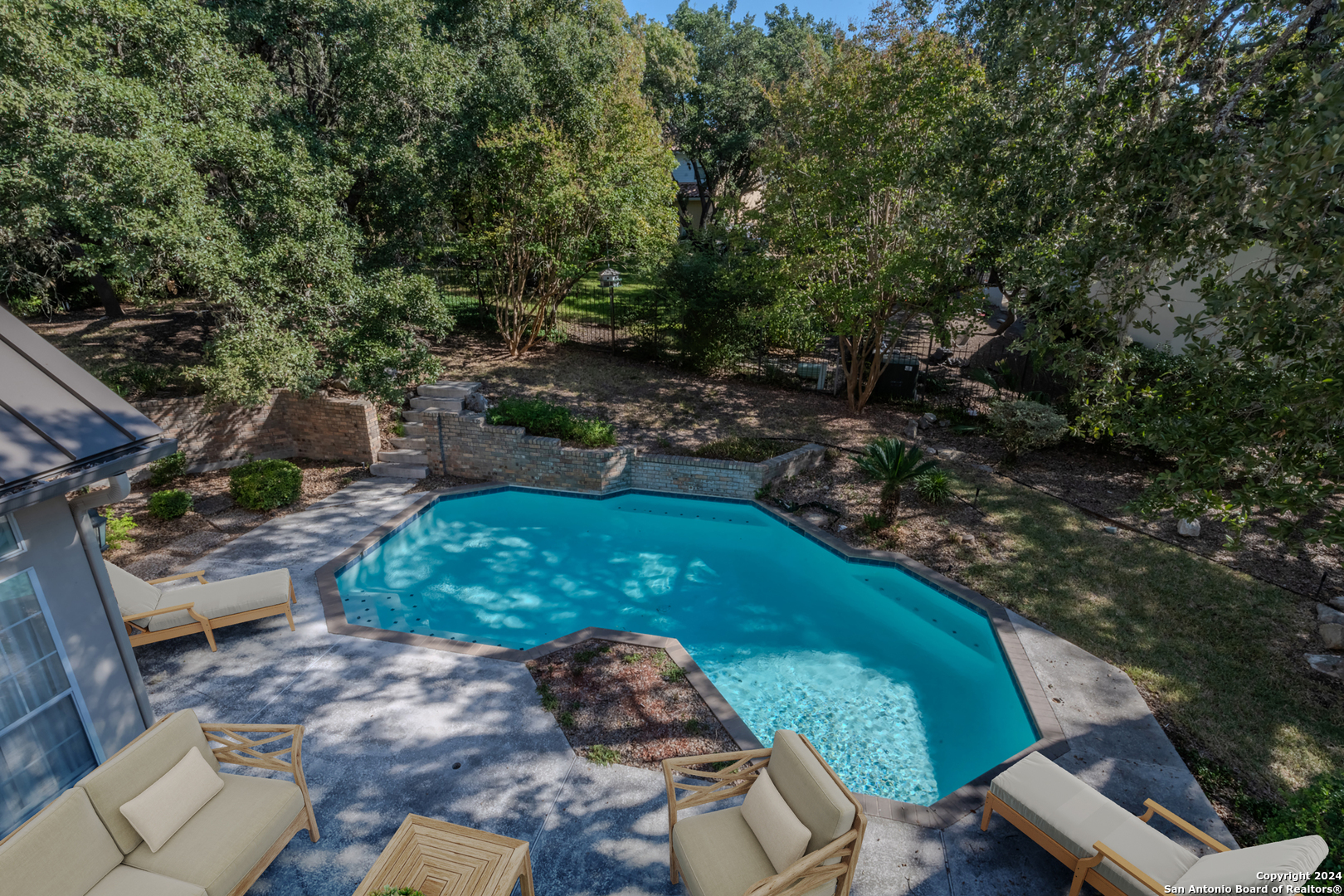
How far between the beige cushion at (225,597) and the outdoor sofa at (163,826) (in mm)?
2530

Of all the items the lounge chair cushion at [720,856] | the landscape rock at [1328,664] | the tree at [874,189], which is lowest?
the landscape rock at [1328,664]

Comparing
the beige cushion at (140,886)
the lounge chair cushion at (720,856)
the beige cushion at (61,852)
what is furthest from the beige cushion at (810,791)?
the beige cushion at (61,852)

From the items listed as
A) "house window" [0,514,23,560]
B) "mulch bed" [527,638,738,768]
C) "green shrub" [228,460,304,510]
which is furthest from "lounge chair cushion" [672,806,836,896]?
"green shrub" [228,460,304,510]

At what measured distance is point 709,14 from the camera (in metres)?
30.3

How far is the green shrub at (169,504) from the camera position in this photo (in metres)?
9.79

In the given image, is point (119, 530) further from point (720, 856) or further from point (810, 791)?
point (810, 791)

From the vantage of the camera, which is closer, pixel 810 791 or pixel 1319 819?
pixel 810 791

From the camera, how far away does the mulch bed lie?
596 centimetres

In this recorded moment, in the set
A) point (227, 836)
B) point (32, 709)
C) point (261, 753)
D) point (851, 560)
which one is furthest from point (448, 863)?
point (851, 560)

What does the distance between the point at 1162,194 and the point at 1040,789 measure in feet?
19.0

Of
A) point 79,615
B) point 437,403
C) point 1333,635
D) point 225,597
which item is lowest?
point 1333,635

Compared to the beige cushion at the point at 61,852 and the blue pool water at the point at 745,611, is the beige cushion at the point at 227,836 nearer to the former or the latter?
the beige cushion at the point at 61,852

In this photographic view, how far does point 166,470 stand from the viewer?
35.2ft

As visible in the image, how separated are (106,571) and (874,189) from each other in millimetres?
12594
